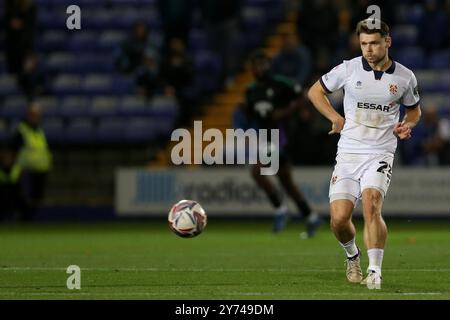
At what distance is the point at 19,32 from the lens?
23.8 m

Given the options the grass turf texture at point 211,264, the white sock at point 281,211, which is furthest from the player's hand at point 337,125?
the white sock at point 281,211

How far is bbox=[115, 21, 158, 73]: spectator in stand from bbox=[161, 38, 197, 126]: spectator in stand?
1.40 ft

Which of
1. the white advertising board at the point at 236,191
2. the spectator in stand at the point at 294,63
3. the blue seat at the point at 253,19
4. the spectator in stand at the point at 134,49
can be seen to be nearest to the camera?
the white advertising board at the point at 236,191

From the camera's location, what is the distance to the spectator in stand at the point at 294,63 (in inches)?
833

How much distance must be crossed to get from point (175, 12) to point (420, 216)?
243 inches

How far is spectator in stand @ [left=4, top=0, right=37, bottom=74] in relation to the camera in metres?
23.8

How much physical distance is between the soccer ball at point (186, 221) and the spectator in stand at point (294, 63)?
9.40m

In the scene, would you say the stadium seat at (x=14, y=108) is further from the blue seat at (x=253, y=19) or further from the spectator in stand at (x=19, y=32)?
the blue seat at (x=253, y=19)

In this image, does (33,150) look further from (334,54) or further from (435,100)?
(435,100)

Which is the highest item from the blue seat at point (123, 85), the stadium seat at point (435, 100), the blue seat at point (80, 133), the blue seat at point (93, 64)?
the blue seat at point (93, 64)

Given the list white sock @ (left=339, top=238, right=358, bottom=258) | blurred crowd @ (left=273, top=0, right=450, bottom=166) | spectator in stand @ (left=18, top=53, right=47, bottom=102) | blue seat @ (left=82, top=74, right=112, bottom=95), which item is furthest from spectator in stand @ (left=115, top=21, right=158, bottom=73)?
white sock @ (left=339, top=238, right=358, bottom=258)

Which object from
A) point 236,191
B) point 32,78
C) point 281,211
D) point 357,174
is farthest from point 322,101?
point 32,78
